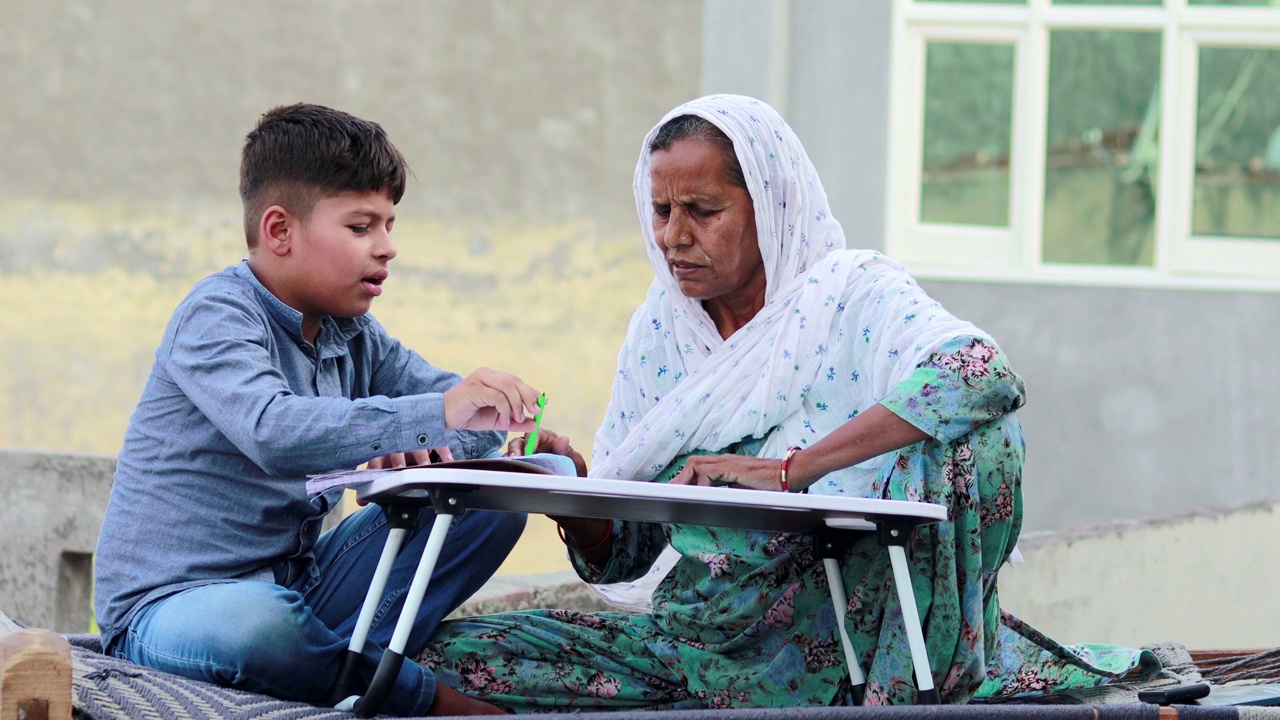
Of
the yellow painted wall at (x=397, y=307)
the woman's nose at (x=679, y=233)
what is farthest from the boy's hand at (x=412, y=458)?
the yellow painted wall at (x=397, y=307)

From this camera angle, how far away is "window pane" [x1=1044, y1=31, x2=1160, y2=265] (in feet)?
27.8

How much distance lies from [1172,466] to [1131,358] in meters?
0.62

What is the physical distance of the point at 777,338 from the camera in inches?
120

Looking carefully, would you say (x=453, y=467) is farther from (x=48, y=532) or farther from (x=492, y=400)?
(x=48, y=532)

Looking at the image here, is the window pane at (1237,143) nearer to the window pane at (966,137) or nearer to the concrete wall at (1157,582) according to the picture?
the window pane at (966,137)

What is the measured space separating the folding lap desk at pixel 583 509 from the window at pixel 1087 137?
241 inches

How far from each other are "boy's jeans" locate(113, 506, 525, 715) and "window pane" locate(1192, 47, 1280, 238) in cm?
667

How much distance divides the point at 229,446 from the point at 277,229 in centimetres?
44

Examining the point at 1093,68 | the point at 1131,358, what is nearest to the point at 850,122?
the point at 1093,68

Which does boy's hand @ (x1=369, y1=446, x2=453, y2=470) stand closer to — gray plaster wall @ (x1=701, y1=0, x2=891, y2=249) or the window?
gray plaster wall @ (x1=701, y1=0, x2=891, y2=249)

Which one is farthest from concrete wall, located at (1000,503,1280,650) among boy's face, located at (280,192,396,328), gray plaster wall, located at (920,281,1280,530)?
boy's face, located at (280,192,396,328)

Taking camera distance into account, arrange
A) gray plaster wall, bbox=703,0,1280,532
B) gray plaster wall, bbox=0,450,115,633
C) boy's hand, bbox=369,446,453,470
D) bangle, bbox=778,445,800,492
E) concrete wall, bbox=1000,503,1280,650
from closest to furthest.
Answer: bangle, bbox=778,445,800,492, boy's hand, bbox=369,446,453,470, gray plaster wall, bbox=0,450,115,633, concrete wall, bbox=1000,503,1280,650, gray plaster wall, bbox=703,0,1280,532

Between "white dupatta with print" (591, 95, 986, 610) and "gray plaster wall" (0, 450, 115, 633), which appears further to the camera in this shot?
"gray plaster wall" (0, 450, 115, 633)

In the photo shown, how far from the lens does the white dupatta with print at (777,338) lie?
2.96 metres
